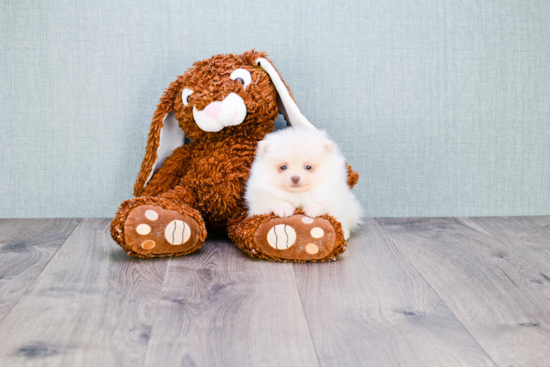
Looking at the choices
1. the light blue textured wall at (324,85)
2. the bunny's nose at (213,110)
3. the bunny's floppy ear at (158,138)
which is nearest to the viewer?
the bunny's nose at (213,110)

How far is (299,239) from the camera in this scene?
1205 millimetres

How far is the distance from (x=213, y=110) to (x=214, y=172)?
0.56 ft

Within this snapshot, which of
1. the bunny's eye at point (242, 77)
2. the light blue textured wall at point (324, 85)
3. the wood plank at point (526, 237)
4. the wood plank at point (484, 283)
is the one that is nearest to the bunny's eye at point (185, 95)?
the bunny's eye at point (242, 77)

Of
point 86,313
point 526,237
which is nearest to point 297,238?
point 86,313

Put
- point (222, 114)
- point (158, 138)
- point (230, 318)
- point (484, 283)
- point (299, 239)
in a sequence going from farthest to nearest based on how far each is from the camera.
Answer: point (158, 138) → point (222, 114) → point (299, 239) → point (484, 283) → point (230, 318)

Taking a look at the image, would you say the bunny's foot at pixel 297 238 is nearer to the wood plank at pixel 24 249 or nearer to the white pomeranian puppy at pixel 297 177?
the white pomeranian puppy at pixel 297 177

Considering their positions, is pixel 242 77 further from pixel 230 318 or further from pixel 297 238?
pixel 230 318

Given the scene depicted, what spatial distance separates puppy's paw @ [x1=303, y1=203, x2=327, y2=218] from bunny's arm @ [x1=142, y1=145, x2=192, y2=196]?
414 millimetres

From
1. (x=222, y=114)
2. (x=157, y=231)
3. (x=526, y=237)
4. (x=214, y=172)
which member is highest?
(x=222, y=114)

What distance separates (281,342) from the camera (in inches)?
32.5

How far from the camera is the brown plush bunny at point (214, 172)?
121 centimetres

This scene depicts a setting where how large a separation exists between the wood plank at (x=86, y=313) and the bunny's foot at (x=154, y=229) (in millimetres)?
38

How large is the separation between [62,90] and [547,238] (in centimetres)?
149

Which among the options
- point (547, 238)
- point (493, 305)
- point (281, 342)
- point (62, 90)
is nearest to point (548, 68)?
point (547, 238)
